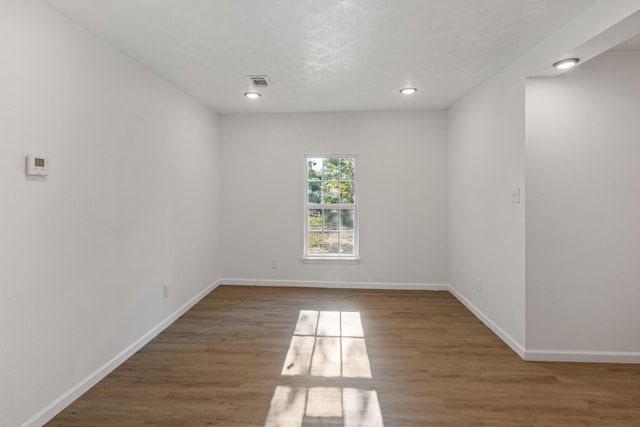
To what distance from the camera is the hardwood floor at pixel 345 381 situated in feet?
6.22

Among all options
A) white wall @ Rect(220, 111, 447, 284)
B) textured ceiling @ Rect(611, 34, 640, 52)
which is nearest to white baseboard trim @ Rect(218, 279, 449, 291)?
white wall @ Rect(220, 111, 447, 284)

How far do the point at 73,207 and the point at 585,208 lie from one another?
3640 millimetres

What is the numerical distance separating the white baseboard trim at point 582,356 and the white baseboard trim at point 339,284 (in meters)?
1.87

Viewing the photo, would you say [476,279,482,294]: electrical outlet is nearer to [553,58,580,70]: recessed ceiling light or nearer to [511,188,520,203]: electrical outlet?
[511,188,520,203]: electrical outlet

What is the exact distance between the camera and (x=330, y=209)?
4613mm

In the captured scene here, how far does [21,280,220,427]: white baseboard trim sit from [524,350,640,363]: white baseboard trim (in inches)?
125

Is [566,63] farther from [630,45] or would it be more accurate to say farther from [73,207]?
[73,207]

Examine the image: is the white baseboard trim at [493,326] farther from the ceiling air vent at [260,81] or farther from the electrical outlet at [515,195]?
the ceiling air vent at [260,81]

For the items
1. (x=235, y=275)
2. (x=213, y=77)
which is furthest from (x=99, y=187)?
(x=235, y=275)

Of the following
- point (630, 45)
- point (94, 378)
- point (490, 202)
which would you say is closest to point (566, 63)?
point (630, 45)

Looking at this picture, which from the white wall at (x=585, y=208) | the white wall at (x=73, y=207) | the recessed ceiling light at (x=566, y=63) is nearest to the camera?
the white wall at (x=73, y=207)

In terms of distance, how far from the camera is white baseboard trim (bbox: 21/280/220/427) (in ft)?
5.97

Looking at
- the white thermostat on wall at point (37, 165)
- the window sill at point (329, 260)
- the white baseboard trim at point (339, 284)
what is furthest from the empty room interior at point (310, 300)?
the window sill at point (329, 260)

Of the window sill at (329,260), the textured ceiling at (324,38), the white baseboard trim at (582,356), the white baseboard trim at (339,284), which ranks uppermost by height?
the textured ceiling at (324,38)
